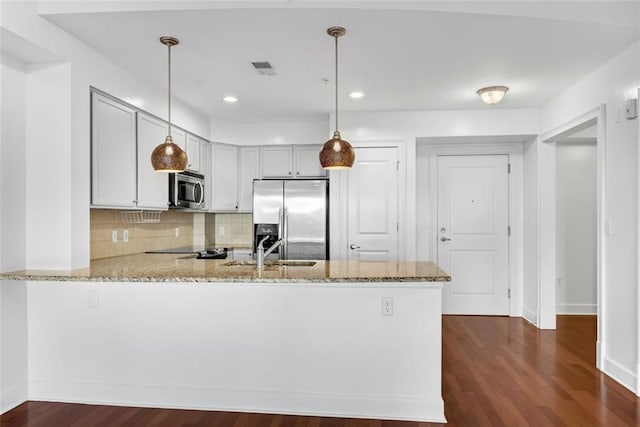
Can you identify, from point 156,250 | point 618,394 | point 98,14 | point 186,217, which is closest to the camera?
point 98,14

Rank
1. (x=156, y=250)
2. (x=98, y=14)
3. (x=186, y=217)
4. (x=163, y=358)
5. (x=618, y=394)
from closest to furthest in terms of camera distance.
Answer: (x=98, y=14) → (x=163, y=358) → (x=618, y=394) → (x=156, y=250) → (x=186, y=217)

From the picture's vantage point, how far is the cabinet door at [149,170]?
3.53 m

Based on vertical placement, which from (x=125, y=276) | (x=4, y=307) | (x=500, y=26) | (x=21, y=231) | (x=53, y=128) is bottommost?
(x=4, y=307)

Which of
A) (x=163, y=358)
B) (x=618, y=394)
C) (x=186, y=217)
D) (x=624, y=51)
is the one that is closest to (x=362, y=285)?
(x=163, y=358)

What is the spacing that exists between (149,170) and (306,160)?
1.96 metres

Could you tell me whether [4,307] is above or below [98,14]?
below

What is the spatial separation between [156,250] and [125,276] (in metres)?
1.97

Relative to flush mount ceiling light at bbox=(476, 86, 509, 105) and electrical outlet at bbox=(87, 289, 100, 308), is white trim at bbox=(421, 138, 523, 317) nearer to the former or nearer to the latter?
flush mount ceiling light at bbox=(476, 86, 509, 105)

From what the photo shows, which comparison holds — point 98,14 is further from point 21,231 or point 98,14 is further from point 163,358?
point 163,358

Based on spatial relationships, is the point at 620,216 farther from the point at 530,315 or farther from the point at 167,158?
the point at 167,158

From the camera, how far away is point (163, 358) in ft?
8.79

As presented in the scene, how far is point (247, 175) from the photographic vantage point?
5199 mm

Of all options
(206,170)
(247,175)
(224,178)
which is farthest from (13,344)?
(247,175)

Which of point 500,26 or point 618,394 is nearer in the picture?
point 500,26
